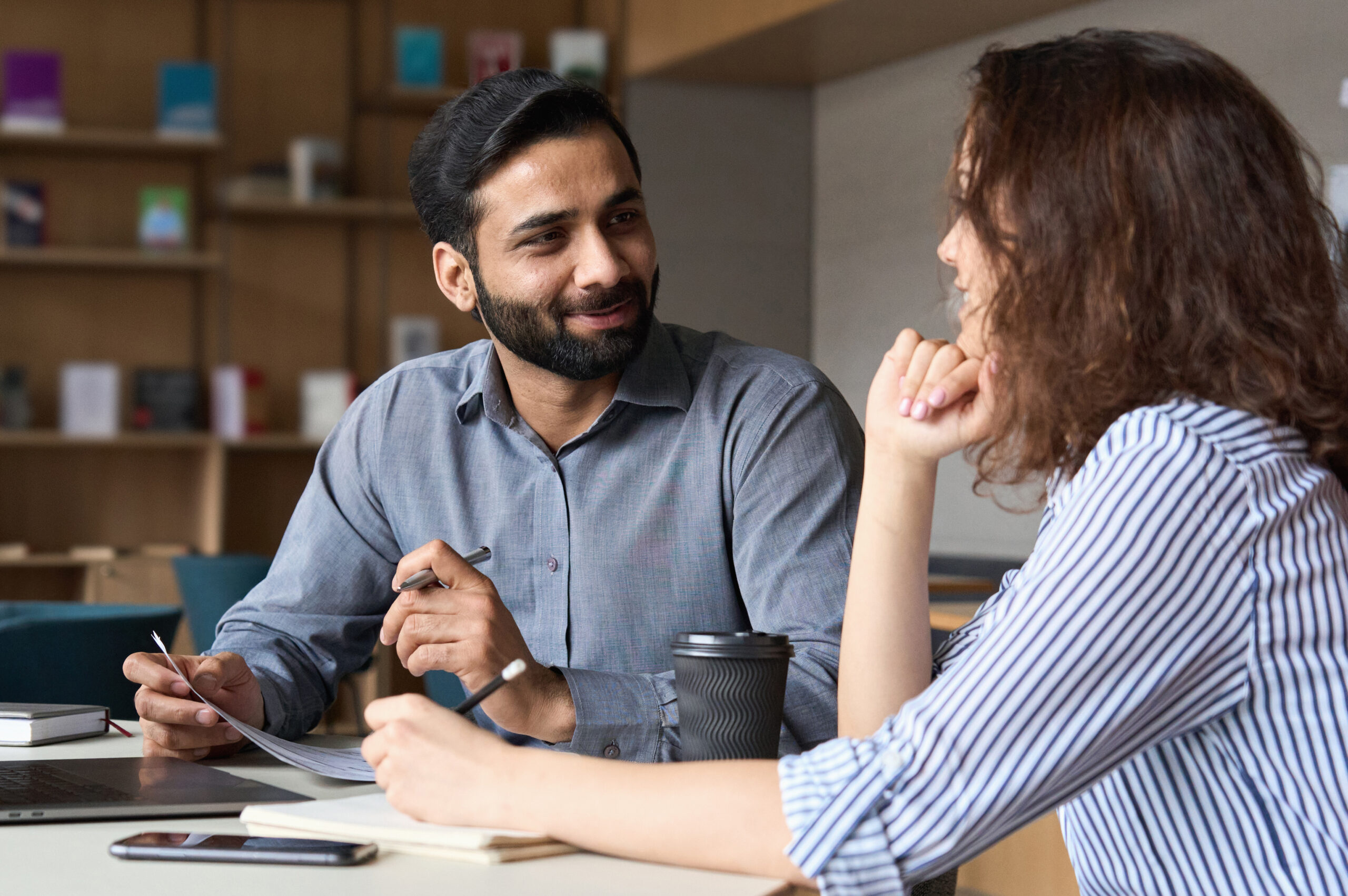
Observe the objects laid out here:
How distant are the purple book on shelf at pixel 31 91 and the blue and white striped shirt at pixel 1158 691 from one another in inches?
206

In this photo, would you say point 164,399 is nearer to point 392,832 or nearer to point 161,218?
point 161,218

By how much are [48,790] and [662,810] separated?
593 mm

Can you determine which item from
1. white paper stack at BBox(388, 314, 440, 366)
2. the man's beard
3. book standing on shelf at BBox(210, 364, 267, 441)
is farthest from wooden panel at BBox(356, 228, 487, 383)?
the man's beard

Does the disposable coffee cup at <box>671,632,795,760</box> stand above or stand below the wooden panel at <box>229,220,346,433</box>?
below

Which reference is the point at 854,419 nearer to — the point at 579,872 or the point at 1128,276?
the point at 1128,276

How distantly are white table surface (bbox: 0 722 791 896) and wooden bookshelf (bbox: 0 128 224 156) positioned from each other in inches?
187

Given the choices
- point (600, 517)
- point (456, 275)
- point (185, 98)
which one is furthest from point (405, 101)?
point (600, 517)

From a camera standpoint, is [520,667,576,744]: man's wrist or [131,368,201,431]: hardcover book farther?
[131,368,201,431]: hardcover book

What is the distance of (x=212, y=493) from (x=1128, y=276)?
4941mm

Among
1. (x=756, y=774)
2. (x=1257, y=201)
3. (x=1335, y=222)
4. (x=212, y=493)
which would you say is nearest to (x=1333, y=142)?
(x=1335, y=222)

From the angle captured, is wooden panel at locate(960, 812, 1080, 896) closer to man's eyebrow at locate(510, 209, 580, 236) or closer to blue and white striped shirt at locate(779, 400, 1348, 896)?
man's eyebrow at locate(510, 209, 580, 236)

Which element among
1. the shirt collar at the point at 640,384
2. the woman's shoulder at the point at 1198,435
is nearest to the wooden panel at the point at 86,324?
the shirt collar at the point at 640,384

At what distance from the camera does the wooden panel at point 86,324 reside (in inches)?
213

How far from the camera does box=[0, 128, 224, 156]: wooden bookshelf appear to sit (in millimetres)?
5180
